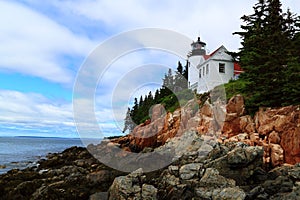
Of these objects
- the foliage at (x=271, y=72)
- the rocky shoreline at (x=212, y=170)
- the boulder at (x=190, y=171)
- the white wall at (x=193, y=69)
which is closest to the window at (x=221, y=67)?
the white wall at (x=193, y=69)

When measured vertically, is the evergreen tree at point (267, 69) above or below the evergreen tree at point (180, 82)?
below

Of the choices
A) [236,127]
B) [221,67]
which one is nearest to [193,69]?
[221,67]

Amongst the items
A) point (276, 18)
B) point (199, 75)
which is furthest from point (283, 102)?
point (199, 75)

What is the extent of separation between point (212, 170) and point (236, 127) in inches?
246

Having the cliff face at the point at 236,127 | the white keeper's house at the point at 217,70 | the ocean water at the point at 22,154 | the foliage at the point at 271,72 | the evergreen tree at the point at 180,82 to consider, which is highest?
the evergreen tree at the point at 180,82

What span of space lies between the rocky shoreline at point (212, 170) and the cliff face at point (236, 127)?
5 centimetres

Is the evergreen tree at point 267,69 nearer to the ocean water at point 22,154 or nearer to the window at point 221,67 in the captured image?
the window at point 221,67

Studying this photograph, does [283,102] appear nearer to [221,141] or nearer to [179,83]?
[221,141]

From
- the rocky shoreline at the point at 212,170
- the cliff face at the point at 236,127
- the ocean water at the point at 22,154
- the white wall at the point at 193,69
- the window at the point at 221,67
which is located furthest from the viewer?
the white wall at the point at 193,69

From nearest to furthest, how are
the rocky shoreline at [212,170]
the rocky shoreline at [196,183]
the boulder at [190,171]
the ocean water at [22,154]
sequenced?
the rocky shoreline at [196,183] < the rocky shoreline at [212,170] < the boulder at [190,171] < the ocean water at [22,154]

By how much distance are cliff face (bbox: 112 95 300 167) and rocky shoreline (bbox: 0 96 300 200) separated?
5 centimetres

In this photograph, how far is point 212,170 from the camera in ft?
41.0

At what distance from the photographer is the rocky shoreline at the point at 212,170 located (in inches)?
444

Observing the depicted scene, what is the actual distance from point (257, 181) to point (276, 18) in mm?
14798
